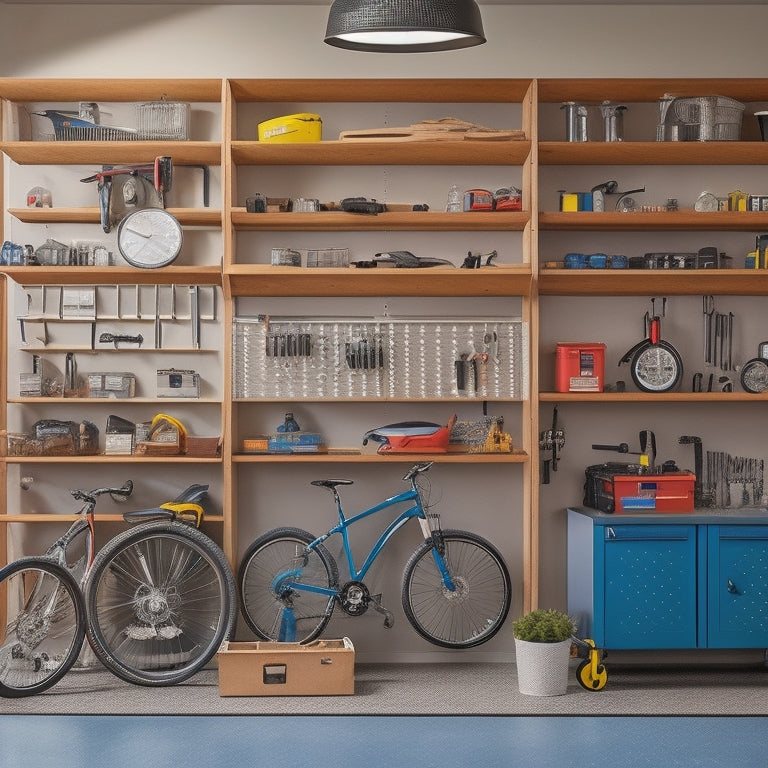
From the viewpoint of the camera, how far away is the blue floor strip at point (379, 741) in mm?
3945

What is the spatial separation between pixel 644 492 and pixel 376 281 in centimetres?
180

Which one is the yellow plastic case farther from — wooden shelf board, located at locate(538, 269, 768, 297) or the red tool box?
the red tool box

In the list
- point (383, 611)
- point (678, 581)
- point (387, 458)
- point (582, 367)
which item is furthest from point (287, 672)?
point (582, 367)

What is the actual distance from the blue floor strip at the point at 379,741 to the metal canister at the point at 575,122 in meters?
2.98

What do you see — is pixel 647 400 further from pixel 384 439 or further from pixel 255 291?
pixel 255 291

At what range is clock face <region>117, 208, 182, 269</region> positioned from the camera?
5293 mm

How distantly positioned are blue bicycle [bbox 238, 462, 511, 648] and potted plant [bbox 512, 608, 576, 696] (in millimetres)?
459

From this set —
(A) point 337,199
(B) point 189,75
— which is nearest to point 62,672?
(A) point 337,199

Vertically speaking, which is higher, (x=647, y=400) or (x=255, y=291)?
(x=255, y=291)

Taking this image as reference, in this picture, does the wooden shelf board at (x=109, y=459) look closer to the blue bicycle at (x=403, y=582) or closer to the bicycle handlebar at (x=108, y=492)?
the bicycle handlebar at (x=108, y=492)

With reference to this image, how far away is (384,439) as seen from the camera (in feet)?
17.5

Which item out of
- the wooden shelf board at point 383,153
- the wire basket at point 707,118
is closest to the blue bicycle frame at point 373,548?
the wooden shelf board at point 383,153

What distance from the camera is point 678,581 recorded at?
504 cm

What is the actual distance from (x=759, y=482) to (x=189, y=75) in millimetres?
3898
